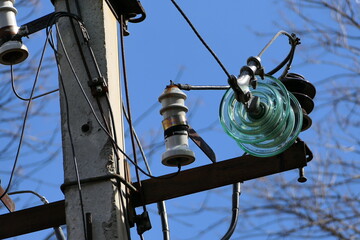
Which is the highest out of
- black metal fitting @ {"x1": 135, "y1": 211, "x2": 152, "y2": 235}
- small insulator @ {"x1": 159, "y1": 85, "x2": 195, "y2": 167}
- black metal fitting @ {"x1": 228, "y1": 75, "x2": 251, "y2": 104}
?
small insulator @ {"x1": 159, "y1": 85, "x2": 195, "y2": 167}

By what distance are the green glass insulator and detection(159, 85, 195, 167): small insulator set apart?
34 centimetres

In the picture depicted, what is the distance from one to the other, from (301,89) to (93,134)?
4.54 feet

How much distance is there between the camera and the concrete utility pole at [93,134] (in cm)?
540

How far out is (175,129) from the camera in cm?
568

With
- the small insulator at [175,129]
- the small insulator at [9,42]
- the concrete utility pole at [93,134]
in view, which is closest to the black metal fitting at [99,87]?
the concrete utility pole at [93,134]

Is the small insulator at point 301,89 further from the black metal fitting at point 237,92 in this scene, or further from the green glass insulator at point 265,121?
the black metal fitting at point 237,92

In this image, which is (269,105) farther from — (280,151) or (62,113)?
(62,113)

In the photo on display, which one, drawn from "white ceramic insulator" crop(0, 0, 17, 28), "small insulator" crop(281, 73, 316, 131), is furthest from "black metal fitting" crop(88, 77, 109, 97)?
"small insulator" crop(281, 73, 316, 131)

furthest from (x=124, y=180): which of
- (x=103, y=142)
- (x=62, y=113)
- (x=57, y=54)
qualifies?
(x=57, y=54)

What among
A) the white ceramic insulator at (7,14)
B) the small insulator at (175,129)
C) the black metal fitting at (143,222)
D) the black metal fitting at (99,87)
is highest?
the white ceramic insulator at (7,14)

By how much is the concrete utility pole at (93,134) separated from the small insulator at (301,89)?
112 centimetres

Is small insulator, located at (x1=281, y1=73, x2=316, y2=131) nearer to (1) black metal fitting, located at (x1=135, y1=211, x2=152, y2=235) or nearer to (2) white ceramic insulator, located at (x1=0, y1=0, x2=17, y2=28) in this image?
(1) black metal fitting, located at (x1=135, y1=211, x2=152, y2=235)

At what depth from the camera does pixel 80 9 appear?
244 inches

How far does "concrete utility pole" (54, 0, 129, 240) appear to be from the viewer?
5402 mm
